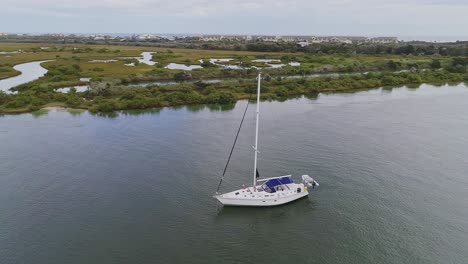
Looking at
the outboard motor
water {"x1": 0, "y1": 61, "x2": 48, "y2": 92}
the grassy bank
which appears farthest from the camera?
water {"x1": 0, "y1": 61, "x2": 48, "y2": 92}

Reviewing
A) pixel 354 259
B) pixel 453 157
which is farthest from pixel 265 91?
pixel 354 259

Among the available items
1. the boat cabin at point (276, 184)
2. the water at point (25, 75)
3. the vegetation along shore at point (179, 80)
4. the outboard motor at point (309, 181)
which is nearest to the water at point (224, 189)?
the outboard motor at point (309, 181)

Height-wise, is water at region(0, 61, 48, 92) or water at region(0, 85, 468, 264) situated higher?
water at region(0, 61, 48, 92)

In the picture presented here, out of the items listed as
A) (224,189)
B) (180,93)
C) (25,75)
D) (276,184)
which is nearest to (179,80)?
(180,93)

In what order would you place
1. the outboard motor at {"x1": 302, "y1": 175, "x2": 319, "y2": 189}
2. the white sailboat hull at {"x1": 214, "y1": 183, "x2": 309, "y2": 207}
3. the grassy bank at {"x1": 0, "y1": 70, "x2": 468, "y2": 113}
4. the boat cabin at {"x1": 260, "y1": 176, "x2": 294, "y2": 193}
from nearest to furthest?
the white sailboat hull at {"x1": 214, "y1": 183, "x2": 309, "y2": 207} < the boat cabin at {"x1": 260, "y1": 176, "x2": 294, "y2": 193} < the outboard motor at {"x1": 302, "y1": 175, "x2": 319, "y2": 189} < the grassy bank at {"x1": 0, "y1": 70, "x2": 468, "y2": 113}

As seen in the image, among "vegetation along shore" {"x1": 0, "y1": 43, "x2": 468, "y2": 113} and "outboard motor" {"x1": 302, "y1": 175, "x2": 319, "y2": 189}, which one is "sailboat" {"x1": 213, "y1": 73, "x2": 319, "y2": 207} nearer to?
"outboard motor" {"x1": 302, "y1": 175, "x2": 319, "y2": 189}

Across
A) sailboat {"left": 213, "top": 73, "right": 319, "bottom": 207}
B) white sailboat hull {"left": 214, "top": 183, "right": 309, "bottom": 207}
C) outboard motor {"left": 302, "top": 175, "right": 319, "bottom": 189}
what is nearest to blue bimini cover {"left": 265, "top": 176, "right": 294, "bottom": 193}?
sailboat {"left": 213, "top": 73, "right": 319, "bottom": 207}

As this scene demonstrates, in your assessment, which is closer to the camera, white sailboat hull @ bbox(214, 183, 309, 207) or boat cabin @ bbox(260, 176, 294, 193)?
white sailboat hull @ bbox(214, 183, 309, 207)
